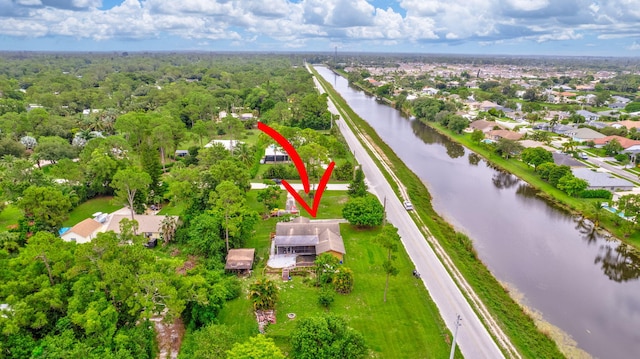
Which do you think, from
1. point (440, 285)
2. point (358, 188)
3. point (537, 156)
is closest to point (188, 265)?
point (440, 285)

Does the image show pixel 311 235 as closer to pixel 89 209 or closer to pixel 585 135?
pixel 89 209

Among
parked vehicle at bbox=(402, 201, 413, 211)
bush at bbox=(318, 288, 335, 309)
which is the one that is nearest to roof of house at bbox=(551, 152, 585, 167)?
parked vehicle at bbox=(402, 201, 413, 211)

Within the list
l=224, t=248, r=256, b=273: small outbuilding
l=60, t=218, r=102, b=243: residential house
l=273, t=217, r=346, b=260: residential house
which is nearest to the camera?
l=224, t=248, r=256, b=273: small outbuilding

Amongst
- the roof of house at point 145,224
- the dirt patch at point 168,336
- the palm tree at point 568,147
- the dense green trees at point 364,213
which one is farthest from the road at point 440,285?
the palm tree at point 568,147

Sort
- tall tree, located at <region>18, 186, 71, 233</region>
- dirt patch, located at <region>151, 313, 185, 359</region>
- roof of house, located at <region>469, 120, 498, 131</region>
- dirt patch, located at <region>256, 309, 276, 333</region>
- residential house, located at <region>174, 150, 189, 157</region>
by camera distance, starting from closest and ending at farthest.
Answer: dirt patch, located at <region>151, 313, 185, 359</region>, dirt patch, located at <region>256, 309, 276, 333</region>, tall tree, located at <region>18, 186, 71, 233</region>, residential house, located at <region>174, 150, 189, 157</region>, roof of house, located at <region>469, 120, 498, 131</region>

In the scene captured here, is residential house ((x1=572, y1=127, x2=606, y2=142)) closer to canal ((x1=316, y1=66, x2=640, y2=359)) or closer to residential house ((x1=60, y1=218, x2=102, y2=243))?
canal ((x1=316, y1=66, x2=640, y2=359))

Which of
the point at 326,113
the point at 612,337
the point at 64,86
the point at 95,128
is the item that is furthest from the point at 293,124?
the point at 64,86
